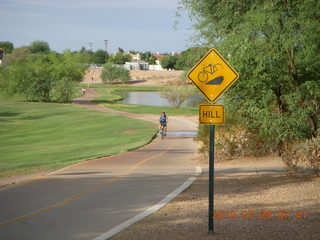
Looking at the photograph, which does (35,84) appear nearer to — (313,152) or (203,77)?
(313,152)

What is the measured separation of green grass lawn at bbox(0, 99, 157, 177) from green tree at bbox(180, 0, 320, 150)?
326 inches

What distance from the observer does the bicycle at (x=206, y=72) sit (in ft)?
24.4

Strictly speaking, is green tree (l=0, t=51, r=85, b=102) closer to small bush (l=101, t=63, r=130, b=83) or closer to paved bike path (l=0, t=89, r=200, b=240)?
paved bike path (l=0, t=89, r=200, b=240)

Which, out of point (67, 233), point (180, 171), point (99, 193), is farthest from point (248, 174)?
point (67, 233)

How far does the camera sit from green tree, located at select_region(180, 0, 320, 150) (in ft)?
48.8

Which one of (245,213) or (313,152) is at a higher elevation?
(313,152)

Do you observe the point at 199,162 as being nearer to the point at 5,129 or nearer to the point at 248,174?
the point at 248,174

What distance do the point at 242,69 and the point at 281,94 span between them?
211 centimetres

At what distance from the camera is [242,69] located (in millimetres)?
15883

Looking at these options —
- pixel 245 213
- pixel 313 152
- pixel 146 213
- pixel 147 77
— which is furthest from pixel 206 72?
pixel 147 77

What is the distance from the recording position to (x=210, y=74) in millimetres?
7480

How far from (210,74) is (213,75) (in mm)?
48

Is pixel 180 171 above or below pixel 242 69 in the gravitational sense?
below

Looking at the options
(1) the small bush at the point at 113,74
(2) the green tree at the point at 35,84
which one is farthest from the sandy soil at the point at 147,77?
(2) the green tree at the point at 35,84
